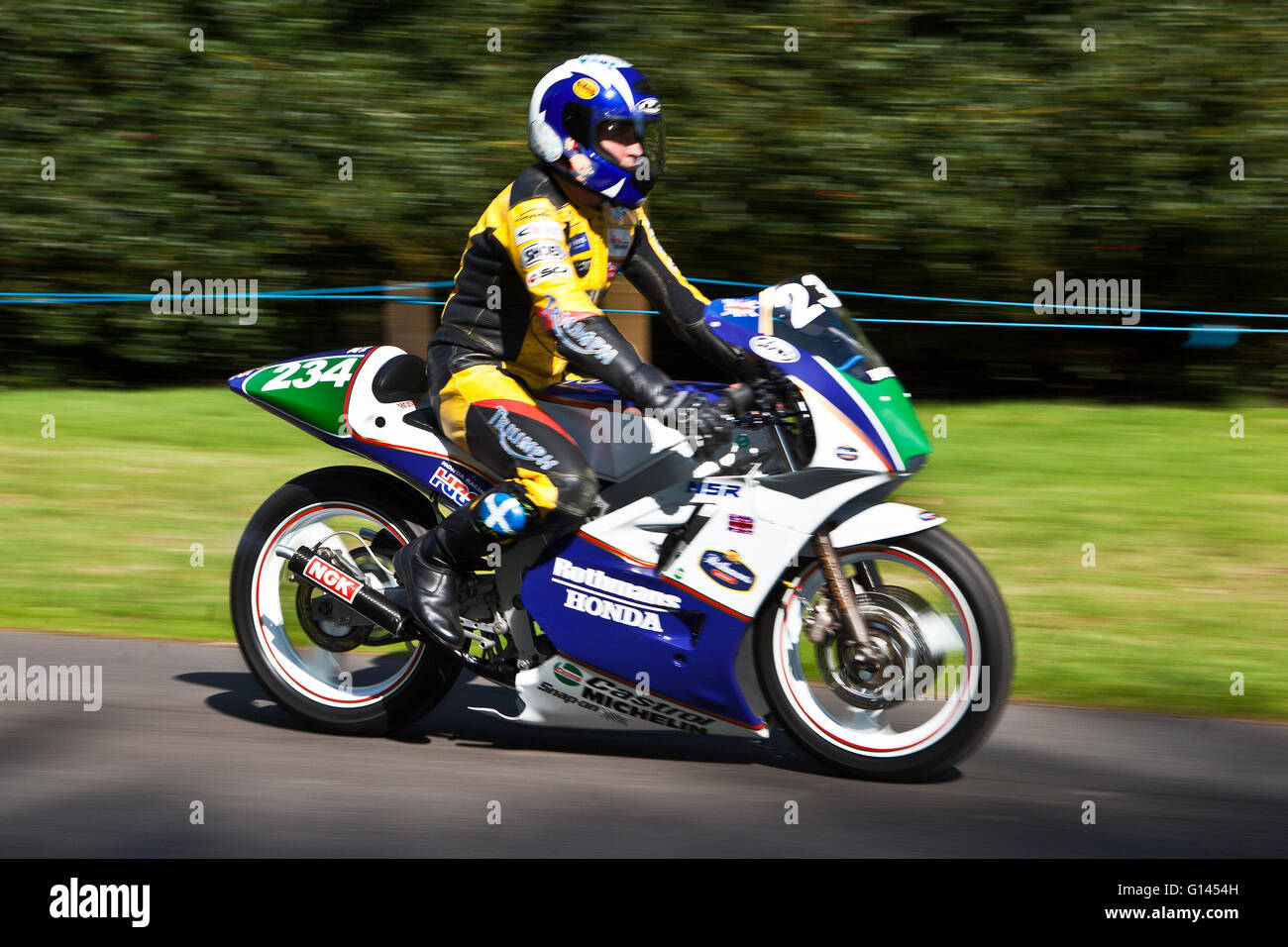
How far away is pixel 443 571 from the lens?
4.91 meters

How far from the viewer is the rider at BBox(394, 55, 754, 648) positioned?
457 cm

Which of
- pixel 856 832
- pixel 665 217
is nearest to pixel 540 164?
pixel 856 832

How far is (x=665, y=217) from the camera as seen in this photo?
968cm

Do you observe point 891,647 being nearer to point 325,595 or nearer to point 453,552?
point 453,552

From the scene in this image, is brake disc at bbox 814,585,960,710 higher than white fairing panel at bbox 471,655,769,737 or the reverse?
higher

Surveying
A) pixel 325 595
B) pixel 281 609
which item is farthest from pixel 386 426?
pixel 281 609

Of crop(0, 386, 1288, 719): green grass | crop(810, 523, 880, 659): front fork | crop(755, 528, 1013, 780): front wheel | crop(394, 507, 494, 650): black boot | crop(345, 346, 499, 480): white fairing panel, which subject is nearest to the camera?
crop(755, 528, 1013, 780): front wheel

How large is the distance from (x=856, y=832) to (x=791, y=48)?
6.32 metres

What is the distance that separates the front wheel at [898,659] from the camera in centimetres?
441

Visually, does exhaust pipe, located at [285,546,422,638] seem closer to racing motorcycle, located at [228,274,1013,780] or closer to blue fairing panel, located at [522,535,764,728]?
racing motorcycle, located at [228,274,1013,780]

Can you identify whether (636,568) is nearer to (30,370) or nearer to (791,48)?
(791,48)

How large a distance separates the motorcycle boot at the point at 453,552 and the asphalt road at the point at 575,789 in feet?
1.50

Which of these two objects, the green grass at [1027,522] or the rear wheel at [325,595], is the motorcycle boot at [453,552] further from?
the green grass at [1027,522]

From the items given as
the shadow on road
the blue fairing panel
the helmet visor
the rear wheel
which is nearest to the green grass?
the shadow on road
